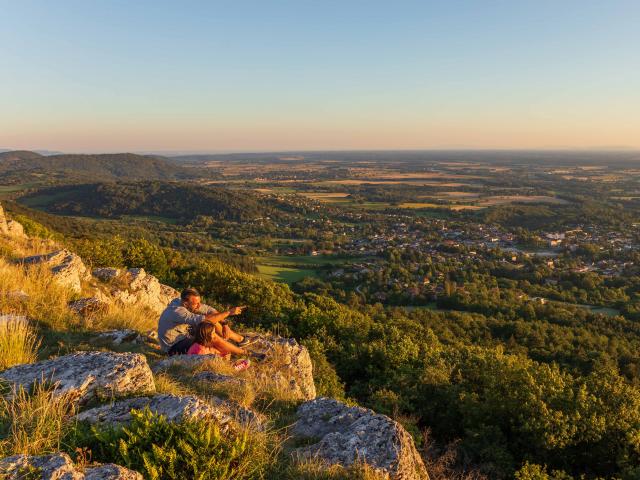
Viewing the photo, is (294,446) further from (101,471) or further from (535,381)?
(535,381)

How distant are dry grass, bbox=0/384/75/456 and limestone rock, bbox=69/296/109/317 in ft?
15.3

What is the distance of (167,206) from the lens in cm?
12444

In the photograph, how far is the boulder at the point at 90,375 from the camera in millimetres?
4293

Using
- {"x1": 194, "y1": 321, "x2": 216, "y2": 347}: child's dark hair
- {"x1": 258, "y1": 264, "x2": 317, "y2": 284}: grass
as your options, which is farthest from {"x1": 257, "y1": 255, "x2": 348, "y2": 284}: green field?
{"x1": 194, "y1": 321, "x2": 216, "y2": 347}: child's dark hair

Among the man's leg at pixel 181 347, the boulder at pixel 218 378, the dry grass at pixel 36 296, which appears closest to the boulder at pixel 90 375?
the boulder at pixel 218 378

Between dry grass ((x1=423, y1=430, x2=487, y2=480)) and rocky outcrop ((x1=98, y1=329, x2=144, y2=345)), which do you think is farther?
rocky outcrop ((x1=98, y1=329, x2=144, y2=345))

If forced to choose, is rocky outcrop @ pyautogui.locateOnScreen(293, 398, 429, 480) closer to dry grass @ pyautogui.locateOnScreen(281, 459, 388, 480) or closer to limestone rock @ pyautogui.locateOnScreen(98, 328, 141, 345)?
dry grass @ pyautogui.locateOnScreen(281, 459, 388, 480)

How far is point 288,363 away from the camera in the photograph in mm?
8031

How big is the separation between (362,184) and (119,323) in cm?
19308

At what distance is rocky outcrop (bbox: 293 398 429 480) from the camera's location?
4.24m

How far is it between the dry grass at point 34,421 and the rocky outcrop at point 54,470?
305 mm

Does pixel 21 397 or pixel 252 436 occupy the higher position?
pixel 21 397

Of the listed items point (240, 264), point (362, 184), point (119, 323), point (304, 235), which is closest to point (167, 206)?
point (304, 235)

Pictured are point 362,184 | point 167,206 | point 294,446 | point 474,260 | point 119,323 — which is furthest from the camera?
point 362,184
